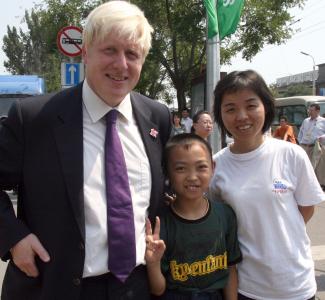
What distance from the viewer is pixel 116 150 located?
74.8 inches

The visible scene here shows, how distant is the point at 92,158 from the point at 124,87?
0.31 m

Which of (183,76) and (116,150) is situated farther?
(183,76)

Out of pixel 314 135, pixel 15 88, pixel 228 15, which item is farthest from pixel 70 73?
pixel 314 135

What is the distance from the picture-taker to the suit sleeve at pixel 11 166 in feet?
5.91

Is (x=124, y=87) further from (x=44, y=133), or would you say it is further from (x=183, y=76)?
(x=183, y=76)

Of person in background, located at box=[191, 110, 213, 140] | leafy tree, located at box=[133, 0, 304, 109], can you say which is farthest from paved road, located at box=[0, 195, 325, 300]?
leafy tree, located at box=[133, 0, 304, 109]

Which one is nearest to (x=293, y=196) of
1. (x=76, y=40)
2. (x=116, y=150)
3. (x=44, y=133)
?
(x=116, y=150)

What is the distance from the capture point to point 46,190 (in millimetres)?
1797

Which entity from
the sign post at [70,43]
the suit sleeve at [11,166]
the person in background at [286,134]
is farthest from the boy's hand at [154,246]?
the person in background at [286,134]

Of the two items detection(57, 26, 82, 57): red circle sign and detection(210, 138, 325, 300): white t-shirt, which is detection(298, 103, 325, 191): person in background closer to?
detection(57, 26, 82, 57): red circle sign

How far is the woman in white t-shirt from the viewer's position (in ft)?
6.66

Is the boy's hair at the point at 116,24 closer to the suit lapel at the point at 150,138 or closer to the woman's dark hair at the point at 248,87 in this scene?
the suit lapel at the point at 150,138

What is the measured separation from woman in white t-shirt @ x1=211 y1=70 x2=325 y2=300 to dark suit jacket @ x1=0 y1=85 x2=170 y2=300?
707 mm

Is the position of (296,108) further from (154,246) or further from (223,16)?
(154,246)
